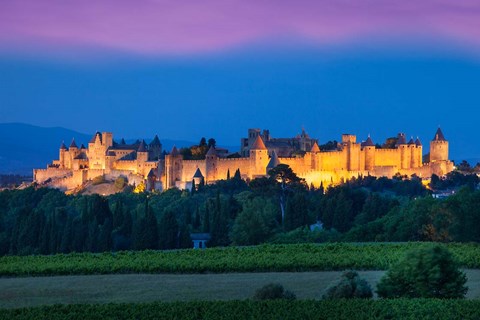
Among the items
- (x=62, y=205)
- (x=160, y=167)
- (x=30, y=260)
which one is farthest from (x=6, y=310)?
(x=160, y=167)

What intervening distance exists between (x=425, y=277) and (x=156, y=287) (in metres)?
9.80

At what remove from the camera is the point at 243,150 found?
305 ft

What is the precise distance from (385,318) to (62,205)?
6173 centimetres

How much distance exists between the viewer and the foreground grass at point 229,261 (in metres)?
37.2

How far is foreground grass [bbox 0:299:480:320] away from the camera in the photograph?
2394cm

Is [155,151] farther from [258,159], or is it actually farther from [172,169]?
[258,159]

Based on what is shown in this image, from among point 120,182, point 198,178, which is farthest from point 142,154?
point 198,178

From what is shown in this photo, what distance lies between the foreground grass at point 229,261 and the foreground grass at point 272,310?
11264mm

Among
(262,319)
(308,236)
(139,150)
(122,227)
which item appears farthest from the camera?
(139,150)

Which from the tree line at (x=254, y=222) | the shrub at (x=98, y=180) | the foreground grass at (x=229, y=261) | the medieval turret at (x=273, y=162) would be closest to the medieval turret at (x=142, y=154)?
the shrub at (x=98, y=180)

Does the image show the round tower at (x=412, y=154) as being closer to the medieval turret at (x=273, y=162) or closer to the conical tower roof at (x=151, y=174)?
the medieval turret at (x=273, y=162)

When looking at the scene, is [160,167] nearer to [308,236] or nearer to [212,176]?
[212,176]

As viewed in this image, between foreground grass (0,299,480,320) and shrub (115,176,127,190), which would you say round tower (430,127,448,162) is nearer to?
shrub (115,176,127,190)

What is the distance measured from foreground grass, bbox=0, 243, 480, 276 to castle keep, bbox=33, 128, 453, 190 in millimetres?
42008
